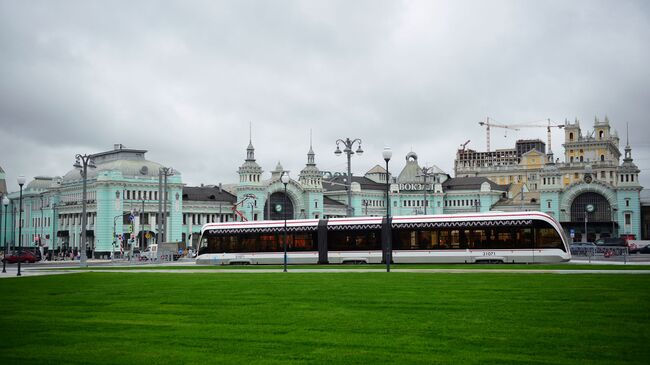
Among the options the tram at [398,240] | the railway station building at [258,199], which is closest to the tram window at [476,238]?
the tram at [398,240]

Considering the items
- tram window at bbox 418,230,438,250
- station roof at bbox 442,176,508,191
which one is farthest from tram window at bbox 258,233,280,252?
station roof at bbox 442,176,508,191

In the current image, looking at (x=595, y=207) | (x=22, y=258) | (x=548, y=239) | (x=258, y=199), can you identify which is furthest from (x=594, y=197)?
(x=22, y=258)

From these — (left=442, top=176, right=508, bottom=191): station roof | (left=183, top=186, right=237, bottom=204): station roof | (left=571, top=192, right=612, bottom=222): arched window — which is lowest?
(left=571, top=192, right=612, bottom=222): arched window

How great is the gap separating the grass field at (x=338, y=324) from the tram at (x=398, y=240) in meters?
21.5

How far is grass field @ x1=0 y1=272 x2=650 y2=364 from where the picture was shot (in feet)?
42.9

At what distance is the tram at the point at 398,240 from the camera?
1891 inches

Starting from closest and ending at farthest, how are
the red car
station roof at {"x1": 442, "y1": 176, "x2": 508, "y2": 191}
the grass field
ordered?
the grass field, the red car, station roof at {"x1": 442, "y1": 176, "x2": 508, "y2": 191}

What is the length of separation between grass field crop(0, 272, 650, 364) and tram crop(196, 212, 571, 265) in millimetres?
21526

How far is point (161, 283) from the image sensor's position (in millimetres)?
30547

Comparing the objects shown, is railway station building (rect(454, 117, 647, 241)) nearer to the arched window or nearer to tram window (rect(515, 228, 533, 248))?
the arched window

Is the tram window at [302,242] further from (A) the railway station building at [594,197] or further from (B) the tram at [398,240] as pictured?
(A) the railway station building at [594,197]

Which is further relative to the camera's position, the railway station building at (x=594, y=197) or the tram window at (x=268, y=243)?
the railway station building at (x=594, y=197)

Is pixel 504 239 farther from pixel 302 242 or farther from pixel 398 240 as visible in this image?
pixel 302 242

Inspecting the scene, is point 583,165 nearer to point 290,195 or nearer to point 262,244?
point 290,195
